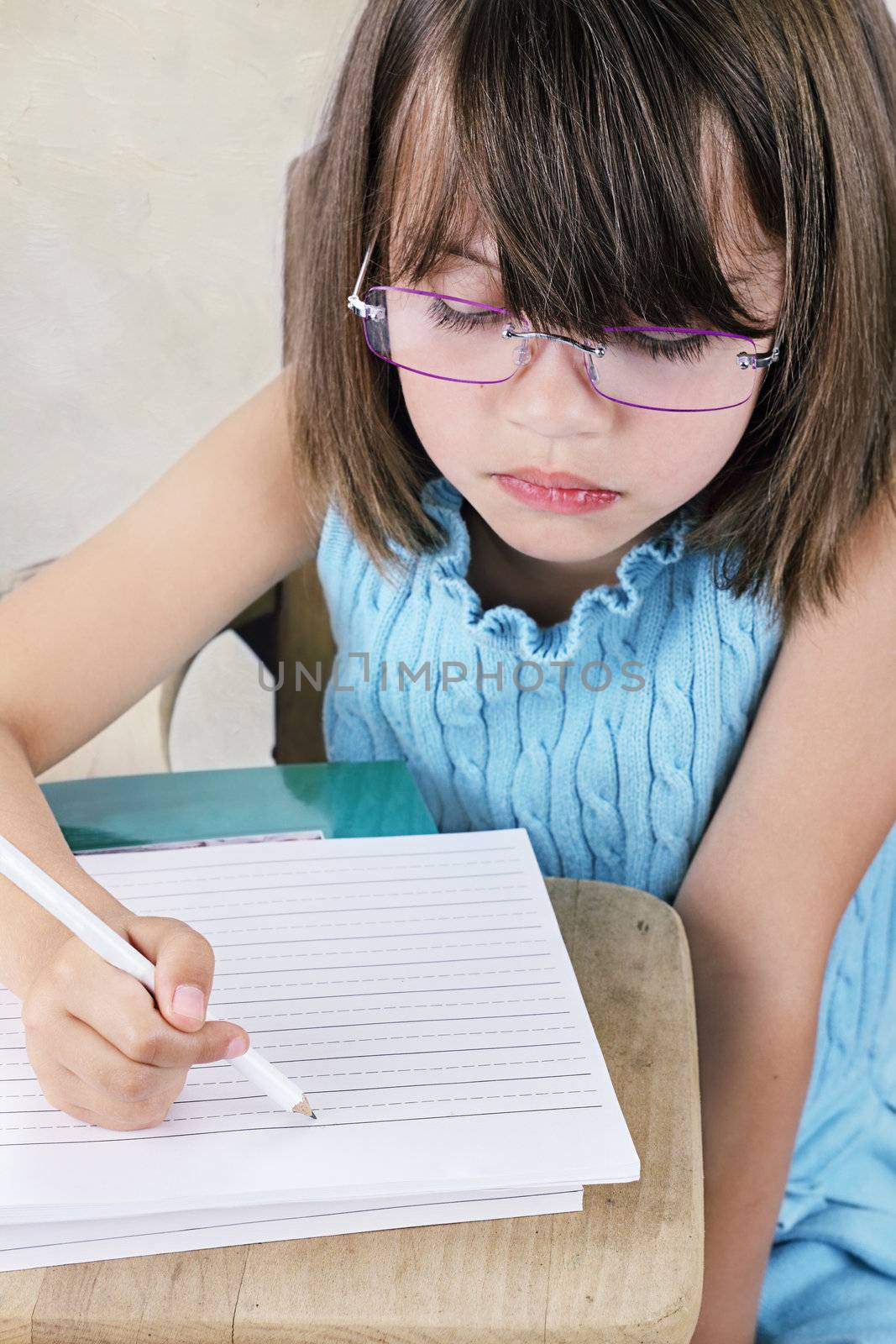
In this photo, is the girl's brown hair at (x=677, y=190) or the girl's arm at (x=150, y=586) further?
the girl's arm at (x=150, y=586)

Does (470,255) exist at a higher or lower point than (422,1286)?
higher

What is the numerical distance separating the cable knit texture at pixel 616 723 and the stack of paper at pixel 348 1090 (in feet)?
0.89

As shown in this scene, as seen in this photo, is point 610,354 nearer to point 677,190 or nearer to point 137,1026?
point 677,190

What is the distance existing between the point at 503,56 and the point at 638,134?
0.26 feet

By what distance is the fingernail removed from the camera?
0.46 meters

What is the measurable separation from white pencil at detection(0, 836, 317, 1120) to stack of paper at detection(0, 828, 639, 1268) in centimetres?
2

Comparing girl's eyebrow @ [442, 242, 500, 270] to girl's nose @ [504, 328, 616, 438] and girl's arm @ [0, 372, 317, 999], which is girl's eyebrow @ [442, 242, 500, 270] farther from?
girl's arm @ [0, 372, 317, 999]

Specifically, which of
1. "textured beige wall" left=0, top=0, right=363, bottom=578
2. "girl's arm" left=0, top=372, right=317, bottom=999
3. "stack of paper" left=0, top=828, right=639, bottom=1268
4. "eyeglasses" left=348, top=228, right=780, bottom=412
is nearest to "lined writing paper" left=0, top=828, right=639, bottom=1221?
"stack of paper" left=0, top=828, right=639, bottom=1268

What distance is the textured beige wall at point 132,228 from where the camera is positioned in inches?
42.3

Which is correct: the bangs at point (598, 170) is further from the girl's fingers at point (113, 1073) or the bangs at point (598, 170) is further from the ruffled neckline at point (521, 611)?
the girl's fingers at point (113, 1073)

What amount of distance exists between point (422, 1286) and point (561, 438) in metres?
0.43

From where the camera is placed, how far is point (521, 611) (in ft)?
2.90

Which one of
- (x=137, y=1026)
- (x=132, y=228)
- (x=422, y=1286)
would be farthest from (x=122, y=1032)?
(x=132, y=228)

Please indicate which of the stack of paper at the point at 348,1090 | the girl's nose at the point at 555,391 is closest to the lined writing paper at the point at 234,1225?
the stack of paper at the point at 348,1090
